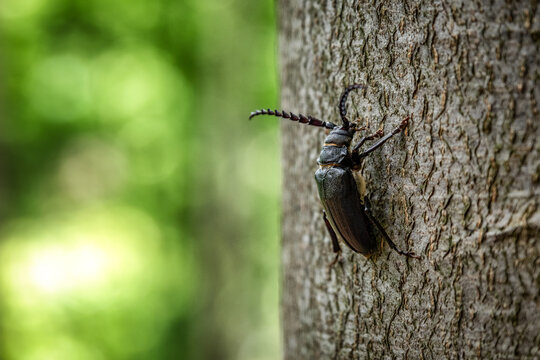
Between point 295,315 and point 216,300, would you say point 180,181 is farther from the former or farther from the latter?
point 295,315

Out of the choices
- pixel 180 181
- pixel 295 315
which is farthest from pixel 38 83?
pixel 295 315

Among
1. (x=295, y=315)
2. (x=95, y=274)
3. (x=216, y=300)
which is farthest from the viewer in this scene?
(x=95, y=274)

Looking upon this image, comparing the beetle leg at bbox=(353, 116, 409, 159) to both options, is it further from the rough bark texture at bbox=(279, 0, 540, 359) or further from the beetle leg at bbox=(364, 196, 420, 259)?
the beetle leg at bbox=(364, 196, 420, 259)

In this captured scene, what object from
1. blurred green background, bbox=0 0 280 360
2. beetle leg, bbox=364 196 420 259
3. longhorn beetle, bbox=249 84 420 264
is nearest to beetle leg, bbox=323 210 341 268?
longhorn beetle, bbox=249 84 420 264

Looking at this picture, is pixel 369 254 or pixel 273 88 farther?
pixel 273 88

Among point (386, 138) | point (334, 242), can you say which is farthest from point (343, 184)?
point (386, 138)

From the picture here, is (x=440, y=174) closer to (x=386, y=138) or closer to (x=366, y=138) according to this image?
(x=386, y=138)
